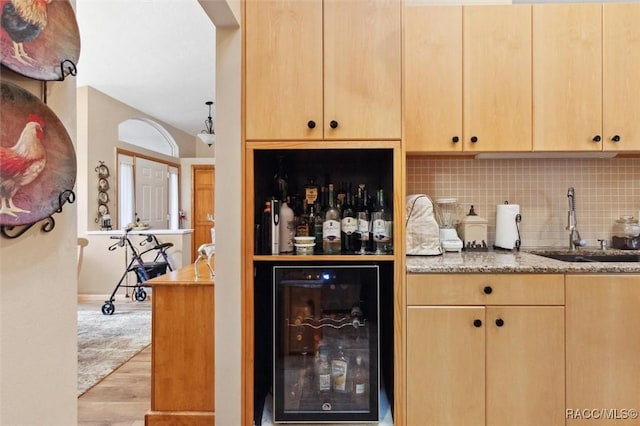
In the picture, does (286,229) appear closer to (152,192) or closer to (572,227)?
(572,227)

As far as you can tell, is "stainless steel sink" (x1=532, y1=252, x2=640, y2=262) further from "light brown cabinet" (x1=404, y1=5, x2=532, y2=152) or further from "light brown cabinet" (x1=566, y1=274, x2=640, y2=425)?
"light brown cabinet" (x1=404, y1=5, x2=532, y2=152)

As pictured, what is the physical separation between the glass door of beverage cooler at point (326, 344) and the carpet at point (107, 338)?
5.37 ft

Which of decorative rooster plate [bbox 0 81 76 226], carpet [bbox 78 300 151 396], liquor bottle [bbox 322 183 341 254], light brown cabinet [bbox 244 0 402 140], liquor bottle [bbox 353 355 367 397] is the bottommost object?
carpet [bbox 78 300 151 396]

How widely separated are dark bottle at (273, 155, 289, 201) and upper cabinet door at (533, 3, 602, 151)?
142 cm

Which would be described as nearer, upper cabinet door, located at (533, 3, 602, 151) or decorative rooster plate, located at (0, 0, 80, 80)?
decorative rooster plate, located at (0, 0, 80, 80)

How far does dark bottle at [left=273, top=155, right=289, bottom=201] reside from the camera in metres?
1.96

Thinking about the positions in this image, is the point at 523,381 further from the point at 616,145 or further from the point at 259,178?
the point at 259,178

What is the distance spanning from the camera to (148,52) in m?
3.73

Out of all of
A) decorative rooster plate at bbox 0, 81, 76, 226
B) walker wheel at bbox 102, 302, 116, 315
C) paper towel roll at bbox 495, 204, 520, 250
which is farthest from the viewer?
walker wheel at bbox 102, 302, 116, 315

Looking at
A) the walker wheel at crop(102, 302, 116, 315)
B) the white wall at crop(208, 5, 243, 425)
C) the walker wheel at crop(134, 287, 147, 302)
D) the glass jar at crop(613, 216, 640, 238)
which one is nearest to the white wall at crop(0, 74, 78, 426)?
the white wall at crop(208, 5, 243, 425)

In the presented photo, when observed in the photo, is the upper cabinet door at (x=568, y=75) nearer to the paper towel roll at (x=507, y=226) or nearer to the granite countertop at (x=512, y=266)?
Result: the paper towel roll at (x=507, y=226)

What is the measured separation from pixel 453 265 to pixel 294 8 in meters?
1.41

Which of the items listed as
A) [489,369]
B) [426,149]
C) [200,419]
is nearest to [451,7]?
[426,149]

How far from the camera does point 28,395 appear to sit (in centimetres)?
67
